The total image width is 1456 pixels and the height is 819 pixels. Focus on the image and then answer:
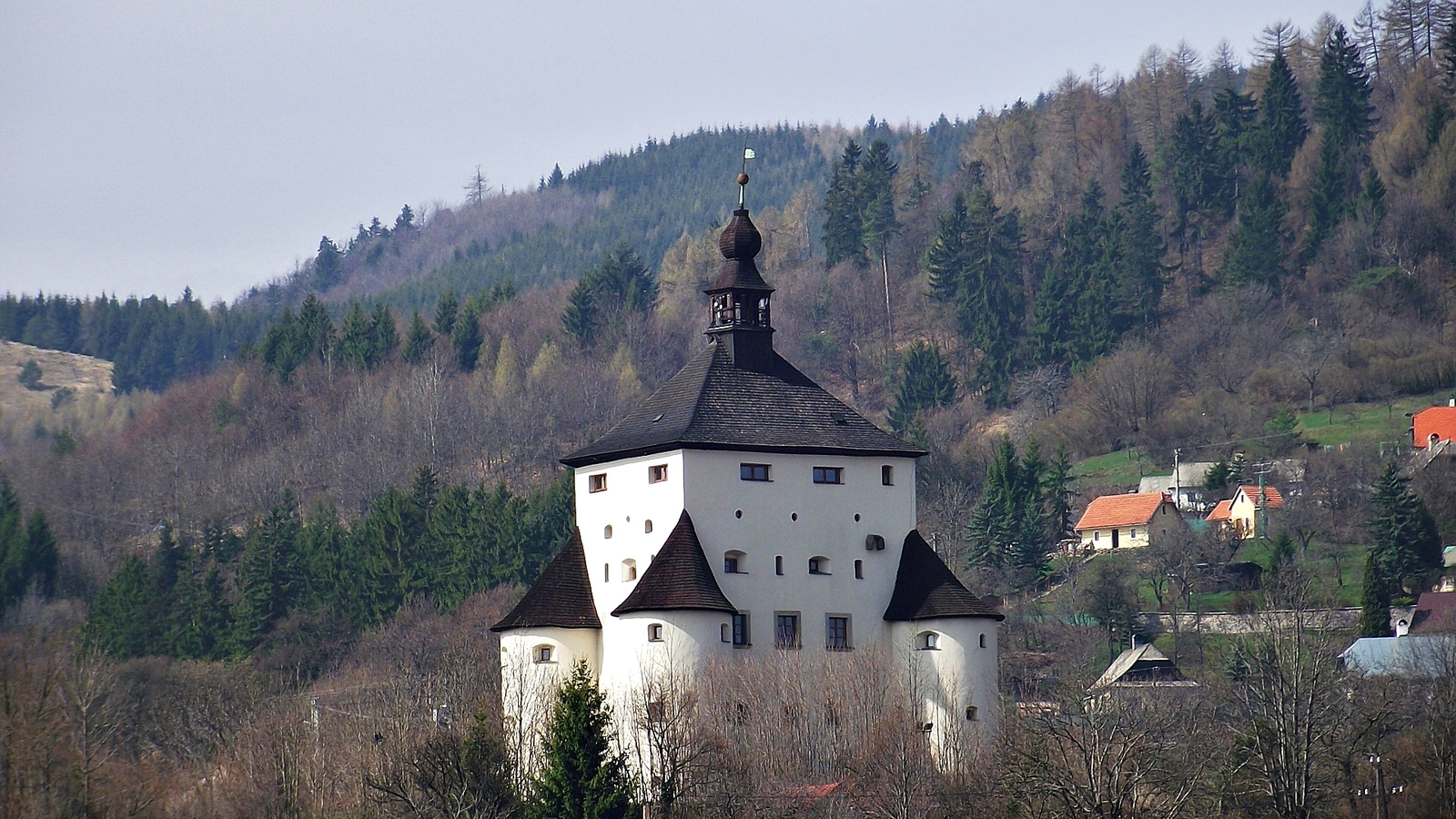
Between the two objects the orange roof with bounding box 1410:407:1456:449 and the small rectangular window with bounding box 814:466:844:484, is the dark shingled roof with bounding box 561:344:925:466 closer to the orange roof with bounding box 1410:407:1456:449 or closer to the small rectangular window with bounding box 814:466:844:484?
the small rectangular window with bounding box 814:466:844:484

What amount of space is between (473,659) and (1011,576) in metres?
28.7

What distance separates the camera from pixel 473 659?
7194 centimetres

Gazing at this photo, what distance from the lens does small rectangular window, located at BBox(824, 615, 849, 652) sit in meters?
55.1

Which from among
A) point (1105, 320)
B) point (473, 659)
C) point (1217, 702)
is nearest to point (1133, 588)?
point (1217, 702)

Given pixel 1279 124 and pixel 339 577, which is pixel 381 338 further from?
pixel 1279 124

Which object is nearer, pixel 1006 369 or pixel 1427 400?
pixel 1427 400

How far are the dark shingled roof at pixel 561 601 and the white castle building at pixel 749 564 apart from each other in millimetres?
41

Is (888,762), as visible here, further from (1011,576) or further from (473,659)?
(1011,576)

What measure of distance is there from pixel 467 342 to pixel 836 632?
85.6 meters

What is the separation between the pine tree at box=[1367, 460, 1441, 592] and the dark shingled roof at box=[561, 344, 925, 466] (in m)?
35.5

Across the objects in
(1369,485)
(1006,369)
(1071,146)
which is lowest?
(1369,485)

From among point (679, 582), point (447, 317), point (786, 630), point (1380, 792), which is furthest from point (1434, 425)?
point (679, 582)

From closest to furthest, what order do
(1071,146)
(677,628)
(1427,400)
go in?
(677,628) → (1427,400) → (1071,146)

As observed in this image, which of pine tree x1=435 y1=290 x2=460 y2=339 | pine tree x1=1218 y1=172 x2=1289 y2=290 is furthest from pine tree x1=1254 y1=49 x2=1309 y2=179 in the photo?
pine tree x1=435 y1=290 x2=460 y2=339
